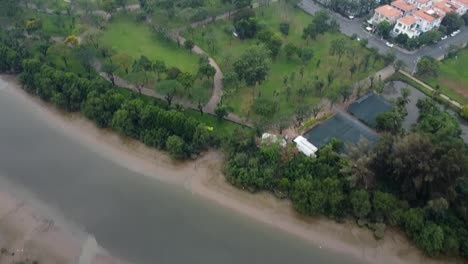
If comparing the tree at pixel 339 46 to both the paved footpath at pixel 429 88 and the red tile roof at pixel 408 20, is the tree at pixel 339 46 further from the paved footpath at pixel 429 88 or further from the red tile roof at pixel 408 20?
the red tile roof at pixel 408 20

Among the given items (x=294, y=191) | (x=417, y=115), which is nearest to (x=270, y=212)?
(x=294, y=191)

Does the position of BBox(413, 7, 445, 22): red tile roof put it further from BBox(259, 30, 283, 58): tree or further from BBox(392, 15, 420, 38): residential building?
BBox(259, 30, 283, 58): tree

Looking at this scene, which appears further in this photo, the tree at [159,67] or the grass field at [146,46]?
the grass field at [146,46]

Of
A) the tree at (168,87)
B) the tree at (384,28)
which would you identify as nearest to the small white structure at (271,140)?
the tree at (168,87)

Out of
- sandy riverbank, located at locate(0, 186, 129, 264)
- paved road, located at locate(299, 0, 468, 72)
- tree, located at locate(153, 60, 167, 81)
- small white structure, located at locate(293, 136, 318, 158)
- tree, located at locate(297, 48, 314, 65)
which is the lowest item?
sandy riverbank, located at locate(0, 186, 129, 264)

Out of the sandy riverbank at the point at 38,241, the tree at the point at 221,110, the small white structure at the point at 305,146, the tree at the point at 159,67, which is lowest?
the sandy riverbank at the point at 38,241

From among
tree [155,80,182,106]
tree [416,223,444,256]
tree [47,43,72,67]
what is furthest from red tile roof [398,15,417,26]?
tree [47,43,72,67]

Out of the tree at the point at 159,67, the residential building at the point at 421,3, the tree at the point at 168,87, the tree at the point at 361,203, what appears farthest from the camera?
the residential building at the point at 421,3
